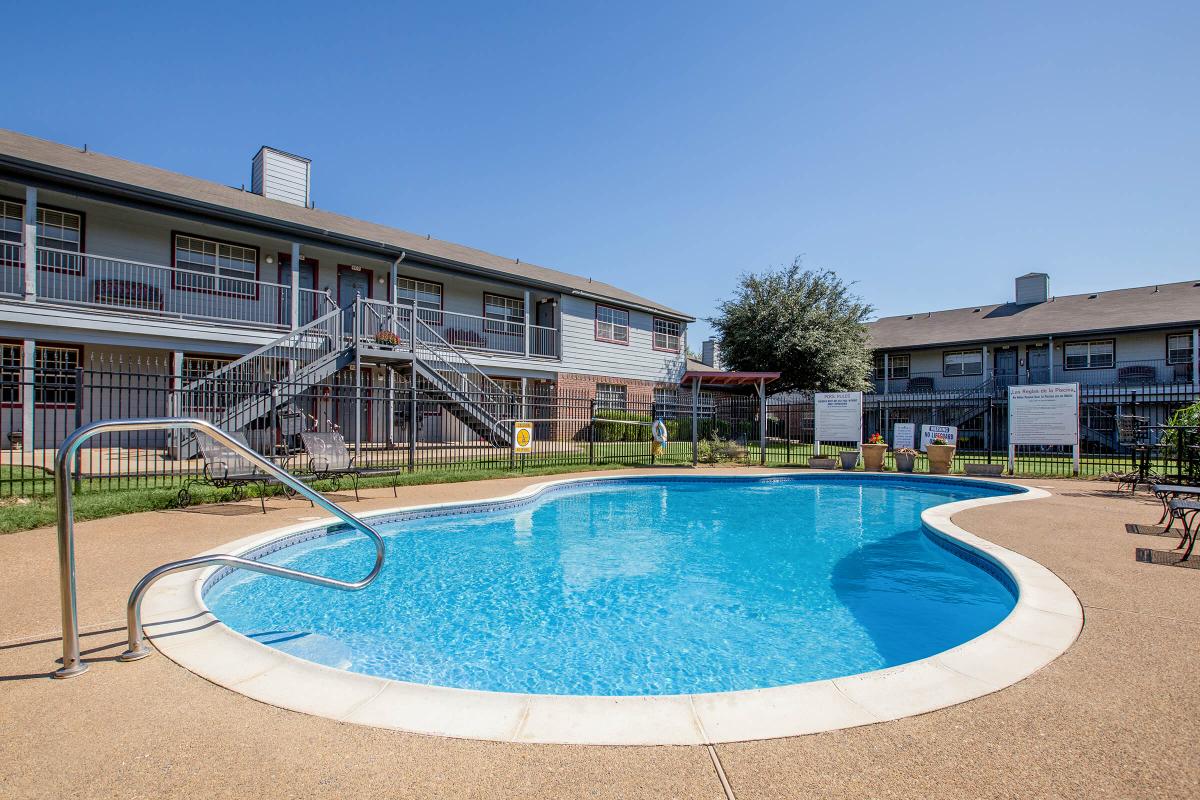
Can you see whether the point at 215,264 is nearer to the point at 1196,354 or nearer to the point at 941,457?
the point at 941,457

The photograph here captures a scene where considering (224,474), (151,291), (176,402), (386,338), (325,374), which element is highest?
(151,291)

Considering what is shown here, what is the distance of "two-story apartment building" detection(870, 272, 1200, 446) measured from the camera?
22797 millimetres

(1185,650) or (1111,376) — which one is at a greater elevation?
(1111,376)

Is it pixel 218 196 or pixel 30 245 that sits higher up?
pixel 218 196

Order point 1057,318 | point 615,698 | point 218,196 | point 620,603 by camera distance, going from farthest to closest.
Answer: point 1057,318, point 218,196, point 620,603, point 615,698

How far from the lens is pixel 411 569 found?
6504 millimetres

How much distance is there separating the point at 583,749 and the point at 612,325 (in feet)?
→ 74.4

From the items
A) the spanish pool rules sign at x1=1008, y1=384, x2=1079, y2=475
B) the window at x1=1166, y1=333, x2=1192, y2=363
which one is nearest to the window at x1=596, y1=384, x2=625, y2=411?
the spanish pool rules sign at x1=1008, y1=384, x2=1079, y2=475

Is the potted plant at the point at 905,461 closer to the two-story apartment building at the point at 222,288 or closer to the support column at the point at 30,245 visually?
the two-story apartment building at the point at 222,288

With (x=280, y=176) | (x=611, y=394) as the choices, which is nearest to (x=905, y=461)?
(x=611, y=394)

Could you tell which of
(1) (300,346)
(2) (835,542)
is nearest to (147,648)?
(2) (835,542)

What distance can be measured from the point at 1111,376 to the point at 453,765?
32295 millimetres

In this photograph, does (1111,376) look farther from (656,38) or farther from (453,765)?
(453,765)

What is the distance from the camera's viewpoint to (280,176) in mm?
19562
